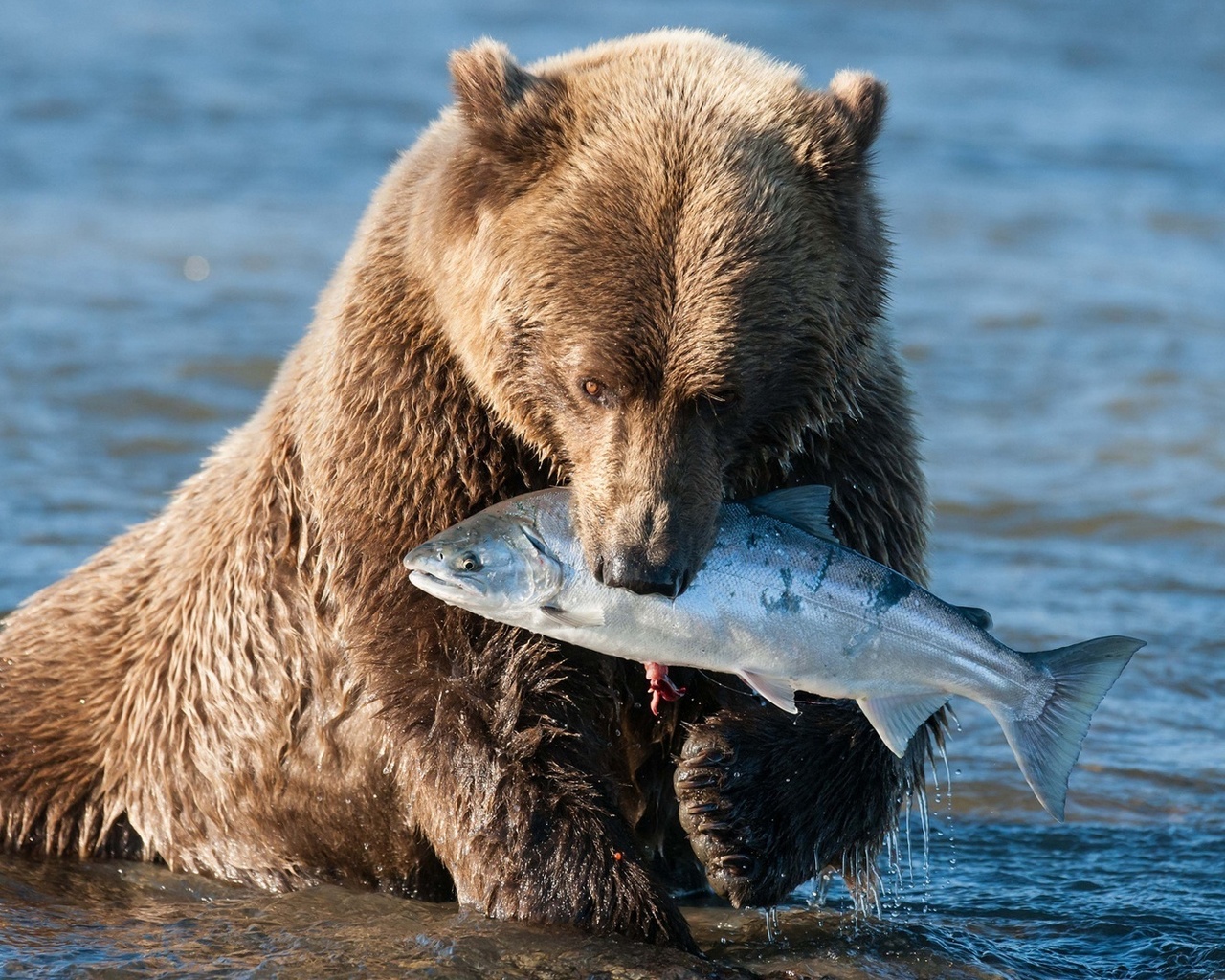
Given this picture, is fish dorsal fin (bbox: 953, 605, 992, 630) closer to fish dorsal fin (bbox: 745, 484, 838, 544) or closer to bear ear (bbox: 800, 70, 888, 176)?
fish dorsal fin (bbox: 745, 484, 838, 544)

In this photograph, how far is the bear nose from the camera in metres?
4.31

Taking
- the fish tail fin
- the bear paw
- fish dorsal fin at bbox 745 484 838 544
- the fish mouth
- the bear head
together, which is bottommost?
the bear paw

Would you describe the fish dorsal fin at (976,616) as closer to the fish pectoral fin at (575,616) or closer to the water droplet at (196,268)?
the fish pectoral fin at (575,616)

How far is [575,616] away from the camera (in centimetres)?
443

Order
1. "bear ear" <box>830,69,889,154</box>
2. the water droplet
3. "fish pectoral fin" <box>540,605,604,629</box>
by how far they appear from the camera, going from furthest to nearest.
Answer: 1. the water droplet
2. "bear ear" <box>830,69,889,154</box>
3. "fish pectoral fin" <box>540,605,604,629</box>

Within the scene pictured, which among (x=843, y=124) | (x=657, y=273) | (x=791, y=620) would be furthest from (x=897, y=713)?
(x=843, y=124)

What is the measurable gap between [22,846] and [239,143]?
44.3 ft

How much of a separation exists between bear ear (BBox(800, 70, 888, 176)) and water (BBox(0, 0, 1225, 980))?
224 cm

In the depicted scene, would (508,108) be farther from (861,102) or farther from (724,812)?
(724,812)

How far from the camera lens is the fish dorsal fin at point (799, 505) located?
4.66 meters

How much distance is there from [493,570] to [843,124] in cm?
163

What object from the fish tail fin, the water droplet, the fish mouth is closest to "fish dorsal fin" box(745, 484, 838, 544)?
the fish tail fin

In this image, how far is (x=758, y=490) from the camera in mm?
5137

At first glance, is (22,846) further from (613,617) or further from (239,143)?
(239,143)
